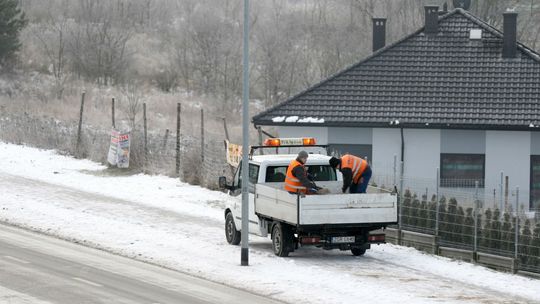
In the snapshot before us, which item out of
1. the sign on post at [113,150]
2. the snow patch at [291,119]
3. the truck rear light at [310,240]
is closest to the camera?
the truck rear light at [310,240]

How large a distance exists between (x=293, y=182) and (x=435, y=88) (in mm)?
Answer: 17656

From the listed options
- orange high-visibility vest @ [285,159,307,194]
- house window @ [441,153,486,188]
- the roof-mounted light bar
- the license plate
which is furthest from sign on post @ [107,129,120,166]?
the license plate

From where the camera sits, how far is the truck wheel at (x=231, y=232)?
22453mm

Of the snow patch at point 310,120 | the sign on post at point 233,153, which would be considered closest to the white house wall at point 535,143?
the snow patch at point 310,120

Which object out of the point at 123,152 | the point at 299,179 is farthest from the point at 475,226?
the point at 123,152

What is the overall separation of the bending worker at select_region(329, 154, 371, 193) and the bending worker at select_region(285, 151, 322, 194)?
717mm

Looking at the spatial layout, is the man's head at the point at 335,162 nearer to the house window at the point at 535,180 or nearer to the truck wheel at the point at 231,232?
the truck wheel at the point at 231,232

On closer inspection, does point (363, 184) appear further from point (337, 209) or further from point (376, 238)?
point (337, 209)

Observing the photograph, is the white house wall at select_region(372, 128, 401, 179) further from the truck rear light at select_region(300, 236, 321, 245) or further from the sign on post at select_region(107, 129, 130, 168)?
the truck rear light at select_region(300, 236, 321, 245)

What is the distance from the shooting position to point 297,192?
66.7 feet

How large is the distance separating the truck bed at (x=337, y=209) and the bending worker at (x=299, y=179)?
37cm

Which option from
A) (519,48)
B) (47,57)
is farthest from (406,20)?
(519,48)

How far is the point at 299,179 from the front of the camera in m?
20.6

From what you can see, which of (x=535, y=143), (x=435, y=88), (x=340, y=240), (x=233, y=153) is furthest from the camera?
(x=435, y=88)
